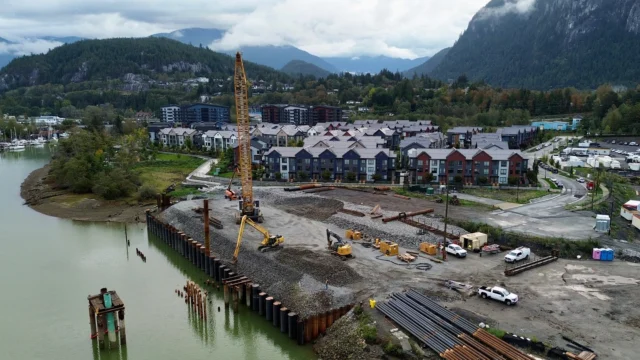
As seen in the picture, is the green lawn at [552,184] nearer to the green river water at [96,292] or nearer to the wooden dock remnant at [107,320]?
the green river water at [96,292]

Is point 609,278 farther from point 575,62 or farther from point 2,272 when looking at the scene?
point 575,62

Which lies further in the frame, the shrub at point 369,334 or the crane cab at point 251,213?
the crane cab at point 251,213

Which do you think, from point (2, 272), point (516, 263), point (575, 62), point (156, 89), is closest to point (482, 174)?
point (516, 263)

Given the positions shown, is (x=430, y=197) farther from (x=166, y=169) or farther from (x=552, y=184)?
(x=166, y=169)

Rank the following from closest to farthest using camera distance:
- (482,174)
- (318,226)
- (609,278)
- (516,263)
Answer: (609,278)
(516,263)
(318,226)
(482,174)

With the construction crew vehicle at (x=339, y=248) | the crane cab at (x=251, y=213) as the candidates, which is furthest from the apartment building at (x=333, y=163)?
the construction crew vehicle at (x=339, y=248)

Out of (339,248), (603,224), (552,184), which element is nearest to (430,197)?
(552,184)

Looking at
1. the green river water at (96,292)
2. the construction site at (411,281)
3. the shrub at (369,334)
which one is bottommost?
the green river water at (96,292)
